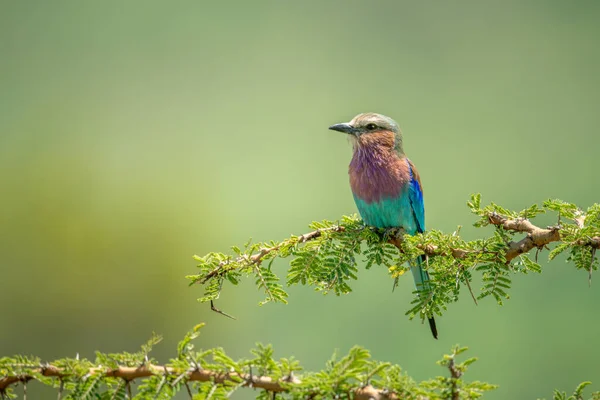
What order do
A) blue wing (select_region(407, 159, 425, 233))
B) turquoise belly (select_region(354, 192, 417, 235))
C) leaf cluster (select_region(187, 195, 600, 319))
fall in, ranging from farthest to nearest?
blue wing (select_region(407, 159, 425, 233)), turquoise belly (select_region(354, 192, 417, 235)), leaf cluster (select_region(187, 195, 600, 319))

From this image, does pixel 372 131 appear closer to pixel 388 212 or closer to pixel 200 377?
pixel 388 212

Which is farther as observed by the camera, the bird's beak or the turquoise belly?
the bird's beak

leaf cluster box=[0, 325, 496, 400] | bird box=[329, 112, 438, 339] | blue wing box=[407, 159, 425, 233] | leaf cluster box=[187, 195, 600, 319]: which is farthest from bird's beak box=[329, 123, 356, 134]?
leaf cluster box=[0, 325, 496, 400]

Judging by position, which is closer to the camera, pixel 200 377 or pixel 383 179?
pixel 200 377

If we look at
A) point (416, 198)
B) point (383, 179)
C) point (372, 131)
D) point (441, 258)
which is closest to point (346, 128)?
point (372, 131)

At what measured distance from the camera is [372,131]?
95.3 inches

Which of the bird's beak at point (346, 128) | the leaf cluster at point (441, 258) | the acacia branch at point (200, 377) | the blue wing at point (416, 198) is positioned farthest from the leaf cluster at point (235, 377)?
the bird's beak at point (346, 128)

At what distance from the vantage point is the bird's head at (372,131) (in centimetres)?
240

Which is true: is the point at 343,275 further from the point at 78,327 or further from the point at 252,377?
the point at 78,327

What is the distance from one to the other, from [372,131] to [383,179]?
0.22 meters

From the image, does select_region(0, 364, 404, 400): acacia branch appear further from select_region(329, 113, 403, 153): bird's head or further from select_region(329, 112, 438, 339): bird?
select_region(329, 113, 403, 153): bird's head

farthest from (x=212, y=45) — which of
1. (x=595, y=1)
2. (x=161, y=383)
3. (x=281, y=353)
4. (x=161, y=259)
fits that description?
(x=161, y=383)

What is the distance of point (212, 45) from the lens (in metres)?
7.86

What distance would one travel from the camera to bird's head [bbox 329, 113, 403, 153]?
7.88ft
